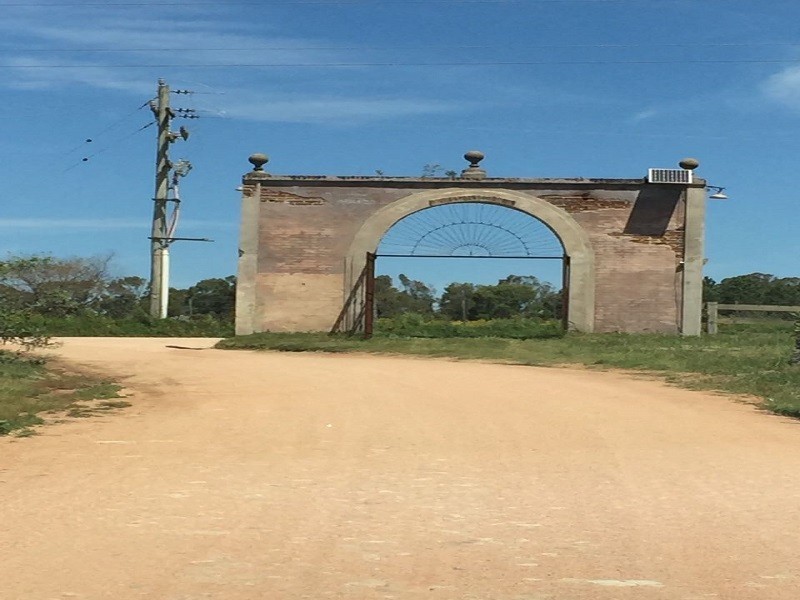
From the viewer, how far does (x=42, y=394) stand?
1011cm

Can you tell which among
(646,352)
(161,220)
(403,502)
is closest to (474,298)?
(161,220)

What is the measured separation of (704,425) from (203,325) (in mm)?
23585

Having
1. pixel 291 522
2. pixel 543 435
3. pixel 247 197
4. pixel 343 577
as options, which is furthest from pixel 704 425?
pixel 247 197

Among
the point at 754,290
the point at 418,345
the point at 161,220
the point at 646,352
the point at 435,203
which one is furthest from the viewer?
the point at 754,290

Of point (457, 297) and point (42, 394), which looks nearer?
point (42, 394)

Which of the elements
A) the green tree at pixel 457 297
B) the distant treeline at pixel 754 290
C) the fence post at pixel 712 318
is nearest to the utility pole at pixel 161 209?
the green tree at pixel 457 297

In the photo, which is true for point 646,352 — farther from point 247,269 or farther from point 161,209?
point 161,209

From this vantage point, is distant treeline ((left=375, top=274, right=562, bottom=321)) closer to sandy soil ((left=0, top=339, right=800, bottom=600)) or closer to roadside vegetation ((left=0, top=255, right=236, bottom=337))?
roadside vegetation ((left=0, top=255, right=236, bottom=337))

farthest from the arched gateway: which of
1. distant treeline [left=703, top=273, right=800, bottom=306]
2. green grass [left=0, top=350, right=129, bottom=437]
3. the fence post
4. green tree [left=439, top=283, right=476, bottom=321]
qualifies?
distant treeline [left=703, top=273, right=800, bottom=306]

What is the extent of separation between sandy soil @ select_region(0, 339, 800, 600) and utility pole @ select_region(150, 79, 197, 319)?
24.9m

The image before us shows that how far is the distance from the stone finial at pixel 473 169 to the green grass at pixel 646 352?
4.34 m

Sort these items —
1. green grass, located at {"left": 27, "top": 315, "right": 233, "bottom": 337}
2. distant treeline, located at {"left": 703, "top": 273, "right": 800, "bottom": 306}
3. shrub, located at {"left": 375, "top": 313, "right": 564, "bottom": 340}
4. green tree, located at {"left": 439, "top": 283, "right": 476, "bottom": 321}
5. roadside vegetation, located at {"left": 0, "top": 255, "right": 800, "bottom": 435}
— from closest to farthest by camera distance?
roadside vegetation, located at {"left": 0, "top": 255, "right": 800, "bottom": 435}
shrub, located at {"left": 375, "top": 313, "right": 564, "bottom": 340}
green grass, located at {"left": 27, "top": 315, "right": 233, "bottom": 337}
green tree, located at {"left": 439, "top": 283, "right": 476, "bottom": 321}
distant treeline, located at {"left": 703, "top": 273, "right": 800, "bottom": 306}

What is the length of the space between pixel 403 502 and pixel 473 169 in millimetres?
18083

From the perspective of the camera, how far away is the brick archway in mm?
21969
